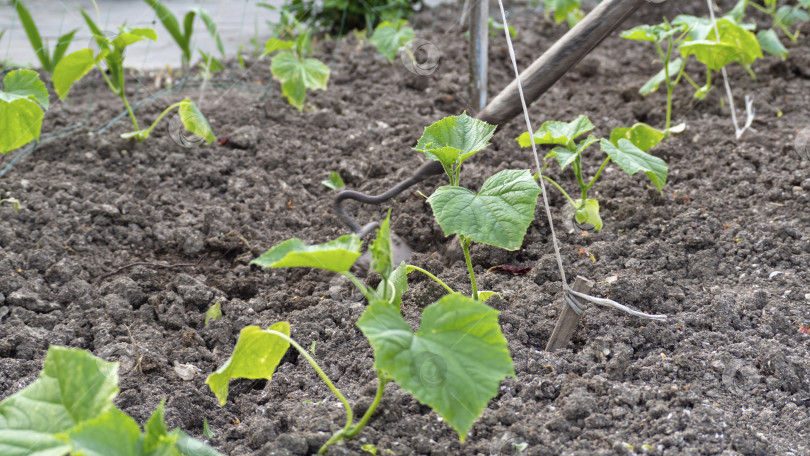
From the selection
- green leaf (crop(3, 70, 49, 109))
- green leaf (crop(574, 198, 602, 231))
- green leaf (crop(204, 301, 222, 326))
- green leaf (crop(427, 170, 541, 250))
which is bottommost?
green leaf (crop(204, 301, 222, 326))

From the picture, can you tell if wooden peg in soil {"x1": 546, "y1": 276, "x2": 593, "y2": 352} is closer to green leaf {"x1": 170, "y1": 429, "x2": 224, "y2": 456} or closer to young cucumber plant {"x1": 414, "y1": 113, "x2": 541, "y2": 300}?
young cucumber plant {"x1": 414, "y1": 113, "x2": 541, "y2": 300}

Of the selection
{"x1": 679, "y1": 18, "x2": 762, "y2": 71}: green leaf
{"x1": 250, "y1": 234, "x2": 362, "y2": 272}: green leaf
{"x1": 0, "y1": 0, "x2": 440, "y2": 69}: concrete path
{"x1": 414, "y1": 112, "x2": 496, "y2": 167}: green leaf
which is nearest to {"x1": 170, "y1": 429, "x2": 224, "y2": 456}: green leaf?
{"x1": 250, "y1": 234, "x2": 362, "y2": 272}: green leaf

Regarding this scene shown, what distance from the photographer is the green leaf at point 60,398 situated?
3.09ft

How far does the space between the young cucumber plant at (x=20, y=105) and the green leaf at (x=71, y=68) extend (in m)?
0.31

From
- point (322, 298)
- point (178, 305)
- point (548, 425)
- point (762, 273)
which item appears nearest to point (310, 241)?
point (322, 298)

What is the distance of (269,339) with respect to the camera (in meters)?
1.26

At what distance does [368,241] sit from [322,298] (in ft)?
1.00

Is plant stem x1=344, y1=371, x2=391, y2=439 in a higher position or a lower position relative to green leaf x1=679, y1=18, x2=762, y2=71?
lower

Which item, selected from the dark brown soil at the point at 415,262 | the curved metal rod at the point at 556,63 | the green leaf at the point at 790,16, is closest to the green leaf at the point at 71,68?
the dark brown soil at the point at 415,262

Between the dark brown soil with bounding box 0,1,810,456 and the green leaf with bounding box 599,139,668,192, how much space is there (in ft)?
0.69

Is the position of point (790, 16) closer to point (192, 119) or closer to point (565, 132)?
point (565, 132)

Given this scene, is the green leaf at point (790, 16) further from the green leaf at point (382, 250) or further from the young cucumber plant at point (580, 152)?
the green leaf at point (382, 250)

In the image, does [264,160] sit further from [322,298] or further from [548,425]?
[548,425]

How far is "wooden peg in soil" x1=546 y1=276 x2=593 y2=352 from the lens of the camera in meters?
1.47
